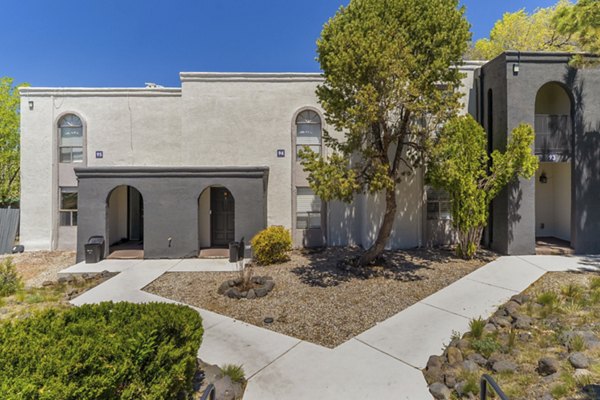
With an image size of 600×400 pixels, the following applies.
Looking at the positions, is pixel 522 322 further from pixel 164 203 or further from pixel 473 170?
pixel 164 203

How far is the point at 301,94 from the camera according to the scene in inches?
470

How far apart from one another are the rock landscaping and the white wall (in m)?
7.03

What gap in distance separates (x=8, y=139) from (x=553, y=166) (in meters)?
29.0

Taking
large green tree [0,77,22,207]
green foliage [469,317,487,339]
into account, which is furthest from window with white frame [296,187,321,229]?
large green tree [0,77,22,207]

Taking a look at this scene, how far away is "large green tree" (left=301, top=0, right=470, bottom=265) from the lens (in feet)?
21.2

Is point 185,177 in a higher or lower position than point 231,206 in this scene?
higher

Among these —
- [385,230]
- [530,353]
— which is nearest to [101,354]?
[530,353]

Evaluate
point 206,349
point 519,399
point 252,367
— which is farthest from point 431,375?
point 206,349

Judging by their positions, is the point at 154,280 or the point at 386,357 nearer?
the point at 386,357

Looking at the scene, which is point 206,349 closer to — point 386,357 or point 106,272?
point 386,357

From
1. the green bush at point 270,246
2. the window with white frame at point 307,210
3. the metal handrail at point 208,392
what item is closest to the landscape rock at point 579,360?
the metal handrail at point 208,392

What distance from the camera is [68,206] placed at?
40.2ft

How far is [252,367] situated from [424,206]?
9.37m

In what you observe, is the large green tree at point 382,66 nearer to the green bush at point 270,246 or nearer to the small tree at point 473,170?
the small tree at point 473,170
